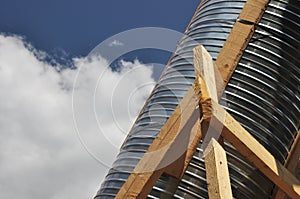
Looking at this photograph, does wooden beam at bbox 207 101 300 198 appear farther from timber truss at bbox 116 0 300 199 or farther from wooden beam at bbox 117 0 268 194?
wooden beam at bbox 117 0 268 194

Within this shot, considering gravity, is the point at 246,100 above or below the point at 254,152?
above

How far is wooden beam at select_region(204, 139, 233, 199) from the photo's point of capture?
497 cm

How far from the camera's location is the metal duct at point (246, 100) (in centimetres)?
620

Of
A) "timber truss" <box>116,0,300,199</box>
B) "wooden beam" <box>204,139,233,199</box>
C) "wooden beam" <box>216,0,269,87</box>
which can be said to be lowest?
"wooden beam" <box>204,139,233,199</box>

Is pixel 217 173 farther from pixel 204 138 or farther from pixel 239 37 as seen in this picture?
pixel 239 37

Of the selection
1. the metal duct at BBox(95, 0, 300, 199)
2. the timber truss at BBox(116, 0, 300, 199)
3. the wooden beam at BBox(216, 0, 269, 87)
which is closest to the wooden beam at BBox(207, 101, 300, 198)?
the timber truss at BBox(116, 0, 300, 199)

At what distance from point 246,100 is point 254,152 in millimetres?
967

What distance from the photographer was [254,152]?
556 centimetres

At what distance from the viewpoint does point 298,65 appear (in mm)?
6734

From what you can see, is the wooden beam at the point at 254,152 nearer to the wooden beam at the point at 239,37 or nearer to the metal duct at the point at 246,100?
the metal duct at the point at 246,100

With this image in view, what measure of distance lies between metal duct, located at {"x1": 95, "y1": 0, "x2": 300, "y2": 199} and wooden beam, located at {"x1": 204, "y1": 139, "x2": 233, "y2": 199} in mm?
949

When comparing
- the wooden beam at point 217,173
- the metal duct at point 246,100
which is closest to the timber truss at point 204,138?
the wooden beam at point 217,173

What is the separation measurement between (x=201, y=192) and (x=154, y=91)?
1.49 meters

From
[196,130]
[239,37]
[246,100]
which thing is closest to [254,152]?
[196,130]
